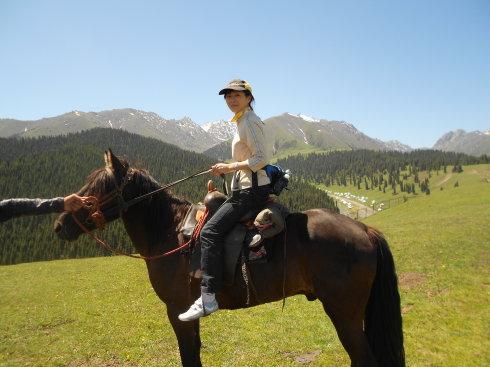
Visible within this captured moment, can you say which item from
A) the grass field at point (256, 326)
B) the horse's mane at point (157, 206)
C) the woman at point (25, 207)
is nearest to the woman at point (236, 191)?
the horse's mane at point (157, 206)

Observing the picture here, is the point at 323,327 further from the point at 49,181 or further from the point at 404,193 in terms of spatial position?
the point at 404,193

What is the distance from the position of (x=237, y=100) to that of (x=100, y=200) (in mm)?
2984

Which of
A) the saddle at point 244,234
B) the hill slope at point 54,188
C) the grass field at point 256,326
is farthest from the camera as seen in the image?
the hill slope at point 54,188

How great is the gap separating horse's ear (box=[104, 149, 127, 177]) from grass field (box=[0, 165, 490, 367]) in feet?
19.9

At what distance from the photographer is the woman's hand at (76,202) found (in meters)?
5.58

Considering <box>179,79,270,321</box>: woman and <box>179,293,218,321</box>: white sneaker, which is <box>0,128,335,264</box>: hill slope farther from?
<box>179,293,218,321</box>: white sneaker

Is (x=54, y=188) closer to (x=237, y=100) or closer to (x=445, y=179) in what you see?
(x=237, y=100)

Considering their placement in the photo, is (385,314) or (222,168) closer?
(222,168)

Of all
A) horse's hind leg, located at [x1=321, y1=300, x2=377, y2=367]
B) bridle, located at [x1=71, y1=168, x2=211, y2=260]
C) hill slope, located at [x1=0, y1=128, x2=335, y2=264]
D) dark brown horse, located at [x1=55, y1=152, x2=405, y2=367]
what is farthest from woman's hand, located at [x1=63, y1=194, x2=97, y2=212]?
Answer: hill slope, located at [x1=0, y1=128, x2=335, y2=264]

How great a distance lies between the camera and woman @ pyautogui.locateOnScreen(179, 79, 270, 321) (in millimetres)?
5398

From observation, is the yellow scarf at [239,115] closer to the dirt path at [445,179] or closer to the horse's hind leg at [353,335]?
the horse's hind leg at [353,335]

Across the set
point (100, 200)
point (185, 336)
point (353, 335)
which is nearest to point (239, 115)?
point (100, 200)

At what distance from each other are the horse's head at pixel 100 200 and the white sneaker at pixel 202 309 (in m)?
2.16

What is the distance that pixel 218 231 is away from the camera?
5.53m
